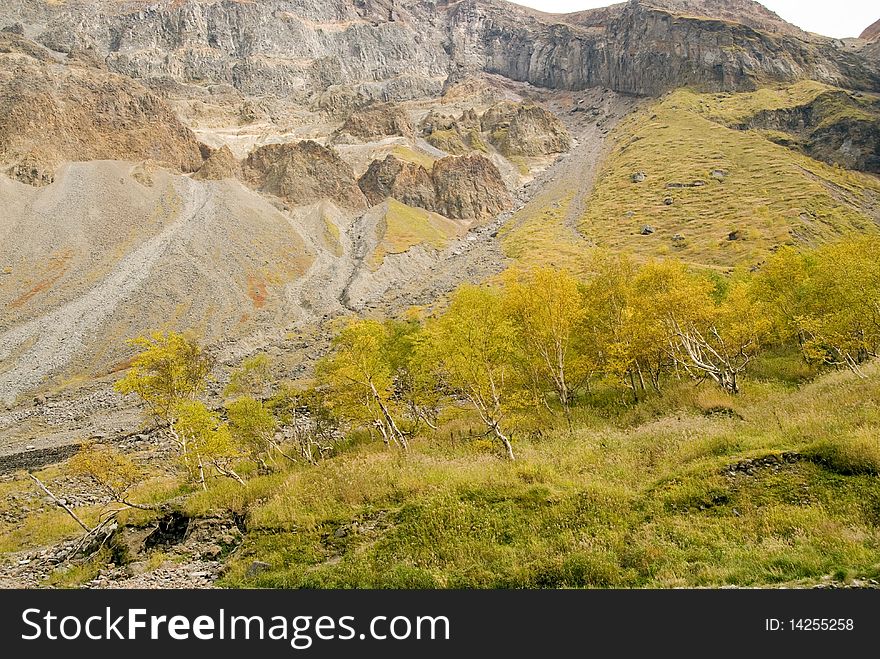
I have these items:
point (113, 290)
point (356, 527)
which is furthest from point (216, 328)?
point (356, 527)

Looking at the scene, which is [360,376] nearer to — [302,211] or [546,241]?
[546,241]

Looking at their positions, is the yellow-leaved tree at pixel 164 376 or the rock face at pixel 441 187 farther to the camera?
the rock face at pixel 441 187

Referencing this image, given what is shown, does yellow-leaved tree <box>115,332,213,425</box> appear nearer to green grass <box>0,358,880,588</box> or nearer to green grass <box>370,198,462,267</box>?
green grass <box>0,358,880,588</box>

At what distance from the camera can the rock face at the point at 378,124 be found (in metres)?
181

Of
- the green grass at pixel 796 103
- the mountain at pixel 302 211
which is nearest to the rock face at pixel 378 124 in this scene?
the mountain at pixel 302 211

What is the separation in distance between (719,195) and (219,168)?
13149 centimetres

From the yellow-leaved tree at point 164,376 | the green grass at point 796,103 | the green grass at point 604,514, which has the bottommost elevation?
the yellow-leaved tree at point 164,376

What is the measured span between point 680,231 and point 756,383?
84.4 m

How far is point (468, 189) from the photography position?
14612cm

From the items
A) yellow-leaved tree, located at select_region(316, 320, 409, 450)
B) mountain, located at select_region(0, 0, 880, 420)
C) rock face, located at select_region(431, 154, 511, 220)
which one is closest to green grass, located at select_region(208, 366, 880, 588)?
yellow-leaved tree, located at select_region(316, 320, 409, 450)

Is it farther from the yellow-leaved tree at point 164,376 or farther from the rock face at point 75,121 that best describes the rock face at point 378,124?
the yellow-leaved tree at point 164,376

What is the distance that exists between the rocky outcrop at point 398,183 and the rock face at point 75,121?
49719 mm

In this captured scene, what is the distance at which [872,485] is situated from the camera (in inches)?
405

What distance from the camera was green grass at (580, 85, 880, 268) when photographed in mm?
84312
